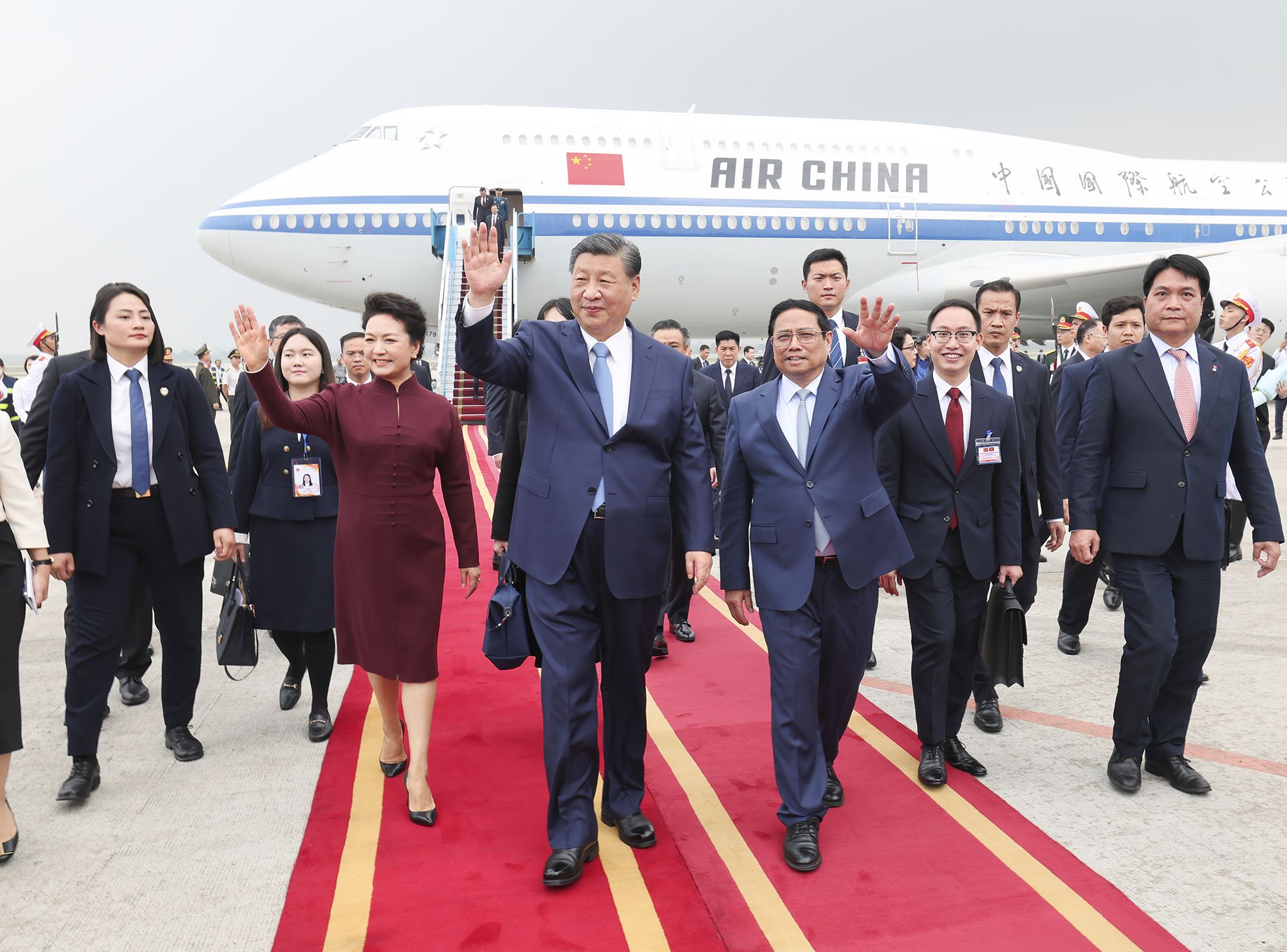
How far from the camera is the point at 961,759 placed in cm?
386

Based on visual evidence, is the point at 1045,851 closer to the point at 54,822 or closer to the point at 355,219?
Answer: the point at 54,822

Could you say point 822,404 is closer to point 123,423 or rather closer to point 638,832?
point 638,832

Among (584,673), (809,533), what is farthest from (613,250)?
(584,673)

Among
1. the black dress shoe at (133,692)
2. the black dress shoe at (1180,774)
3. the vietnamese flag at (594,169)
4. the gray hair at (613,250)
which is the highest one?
the vietnamese flag at (594,169)

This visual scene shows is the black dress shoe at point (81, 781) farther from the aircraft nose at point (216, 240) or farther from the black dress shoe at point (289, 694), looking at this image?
the aircraft nose at point (216, 240)

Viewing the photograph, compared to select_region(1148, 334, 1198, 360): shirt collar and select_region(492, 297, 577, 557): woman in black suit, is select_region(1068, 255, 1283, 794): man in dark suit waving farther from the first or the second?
select_region(492, 297, 577, 557): woman in black suit

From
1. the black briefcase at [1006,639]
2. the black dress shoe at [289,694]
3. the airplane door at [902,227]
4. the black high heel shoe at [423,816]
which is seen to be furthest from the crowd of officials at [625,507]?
the airplane door at [902,227]

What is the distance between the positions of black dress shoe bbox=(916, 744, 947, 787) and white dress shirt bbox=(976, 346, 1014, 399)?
1.68 metres

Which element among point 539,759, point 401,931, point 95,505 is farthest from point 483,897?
point 95,505

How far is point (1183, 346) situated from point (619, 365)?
7.86 feet

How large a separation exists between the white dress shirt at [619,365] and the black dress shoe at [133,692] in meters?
3.35

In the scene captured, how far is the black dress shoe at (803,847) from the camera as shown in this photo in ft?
10.1

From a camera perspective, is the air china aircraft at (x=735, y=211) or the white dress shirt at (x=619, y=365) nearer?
the white dress shirt at (x=619, y=365)

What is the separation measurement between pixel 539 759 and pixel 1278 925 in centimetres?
274
